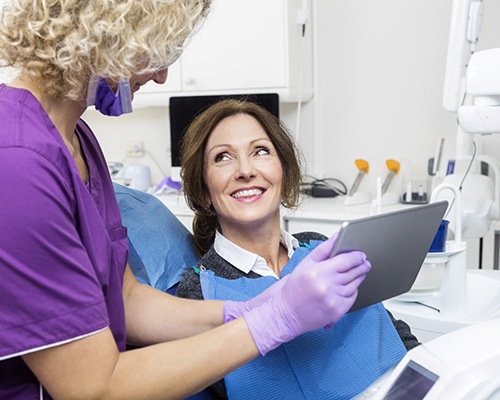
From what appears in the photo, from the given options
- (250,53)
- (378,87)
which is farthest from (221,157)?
(378,87)

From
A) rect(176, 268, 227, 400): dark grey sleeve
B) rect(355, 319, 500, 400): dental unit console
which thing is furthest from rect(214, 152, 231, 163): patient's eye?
rect(355, 319, 500, 400): dental unit console

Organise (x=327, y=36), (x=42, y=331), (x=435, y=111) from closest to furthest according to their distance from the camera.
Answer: (x=42, y=331), (x=435, y=111), (x=327, y=36)

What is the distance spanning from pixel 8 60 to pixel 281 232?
2.74 ft

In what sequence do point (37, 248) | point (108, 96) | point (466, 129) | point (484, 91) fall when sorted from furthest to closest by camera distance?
point (466, 129) < point (484, 91) < point (108, 96) < point (37, 248)

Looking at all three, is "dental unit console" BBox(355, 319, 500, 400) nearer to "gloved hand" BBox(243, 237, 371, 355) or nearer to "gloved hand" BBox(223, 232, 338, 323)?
"gloved hand" BBox(243, 237, 371, 355)

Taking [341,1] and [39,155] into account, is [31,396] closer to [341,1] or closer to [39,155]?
[39,155]

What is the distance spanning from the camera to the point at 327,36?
→ 9.38 feet

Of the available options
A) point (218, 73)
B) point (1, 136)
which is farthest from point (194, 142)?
point (218, 73)

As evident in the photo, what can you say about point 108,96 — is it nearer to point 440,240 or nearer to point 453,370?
point 453,370

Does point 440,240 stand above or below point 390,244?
below

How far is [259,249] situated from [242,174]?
0.63 feet

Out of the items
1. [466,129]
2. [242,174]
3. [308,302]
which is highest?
[466,129]

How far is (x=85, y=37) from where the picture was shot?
0.81 m

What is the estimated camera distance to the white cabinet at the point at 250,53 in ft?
8.69
